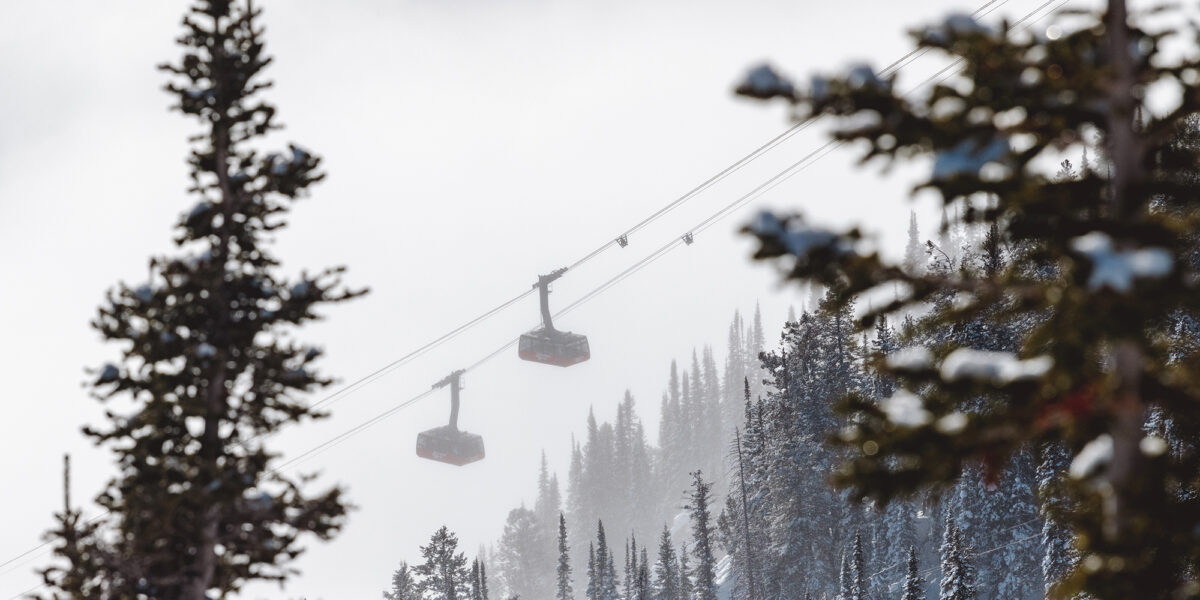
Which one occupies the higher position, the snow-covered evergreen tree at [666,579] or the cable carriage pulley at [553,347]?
the cable carriage pulley at [553,347]

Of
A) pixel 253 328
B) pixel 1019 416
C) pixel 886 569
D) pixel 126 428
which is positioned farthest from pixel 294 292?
pixel 886 569

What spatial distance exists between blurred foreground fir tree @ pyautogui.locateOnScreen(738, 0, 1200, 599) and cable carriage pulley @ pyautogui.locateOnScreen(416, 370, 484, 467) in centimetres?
5743

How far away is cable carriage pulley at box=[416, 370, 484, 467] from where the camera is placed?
62500 mm

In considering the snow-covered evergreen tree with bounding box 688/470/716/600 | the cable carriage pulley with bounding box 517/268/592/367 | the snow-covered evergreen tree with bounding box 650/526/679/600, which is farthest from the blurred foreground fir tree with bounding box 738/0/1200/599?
the snow-covered evergreen tree with bounding box 650/526/679/600

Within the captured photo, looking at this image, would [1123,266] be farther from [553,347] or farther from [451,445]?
[451,445]

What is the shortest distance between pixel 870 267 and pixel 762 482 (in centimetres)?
7487

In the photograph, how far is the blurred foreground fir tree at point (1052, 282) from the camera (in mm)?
5582

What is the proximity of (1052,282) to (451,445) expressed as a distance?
58.6 m

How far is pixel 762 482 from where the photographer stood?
7869cm

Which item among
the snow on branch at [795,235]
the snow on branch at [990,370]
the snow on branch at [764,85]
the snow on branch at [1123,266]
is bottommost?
the snow on branch at [990,370]

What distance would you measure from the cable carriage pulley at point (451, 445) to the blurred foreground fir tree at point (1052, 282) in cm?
5743

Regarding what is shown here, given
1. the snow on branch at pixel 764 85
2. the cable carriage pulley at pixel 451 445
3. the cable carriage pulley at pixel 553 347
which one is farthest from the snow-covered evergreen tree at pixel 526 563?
the snow on branch at pixel 764 85

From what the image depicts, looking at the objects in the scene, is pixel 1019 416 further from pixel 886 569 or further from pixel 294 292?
pixel 886 569

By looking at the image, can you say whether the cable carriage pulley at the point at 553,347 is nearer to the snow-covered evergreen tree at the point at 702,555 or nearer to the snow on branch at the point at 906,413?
the snow-covered evergreen tree at the point at 702,555
